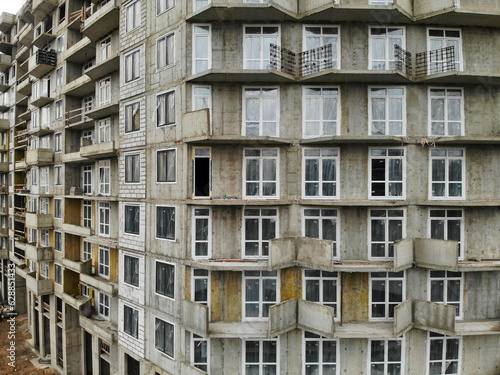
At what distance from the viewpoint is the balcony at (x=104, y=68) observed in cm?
1788

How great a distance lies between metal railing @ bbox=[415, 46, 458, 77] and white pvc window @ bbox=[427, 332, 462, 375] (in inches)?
476

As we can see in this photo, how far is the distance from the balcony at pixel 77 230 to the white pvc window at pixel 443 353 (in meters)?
20.8

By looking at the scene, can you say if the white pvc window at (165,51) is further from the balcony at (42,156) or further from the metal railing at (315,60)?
the balcony at (42,156)

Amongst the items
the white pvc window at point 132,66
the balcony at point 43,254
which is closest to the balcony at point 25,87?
the balcony at point 43,254

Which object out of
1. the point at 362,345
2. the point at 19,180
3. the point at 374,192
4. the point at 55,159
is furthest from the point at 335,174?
the point at 19,180

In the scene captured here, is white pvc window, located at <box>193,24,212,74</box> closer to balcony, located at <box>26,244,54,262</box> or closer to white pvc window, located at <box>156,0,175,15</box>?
white pvc window, located at <box>156,0,175,15</box>

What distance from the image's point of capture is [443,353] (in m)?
13.9

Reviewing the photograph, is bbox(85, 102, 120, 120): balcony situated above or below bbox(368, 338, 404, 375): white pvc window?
above

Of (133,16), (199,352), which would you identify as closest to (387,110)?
(199,352)

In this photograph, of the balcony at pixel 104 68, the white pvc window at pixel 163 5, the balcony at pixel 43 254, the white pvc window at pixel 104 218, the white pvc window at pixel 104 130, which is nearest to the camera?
the white pvc window at pixel 163 5

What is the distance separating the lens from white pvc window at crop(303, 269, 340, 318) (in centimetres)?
1375

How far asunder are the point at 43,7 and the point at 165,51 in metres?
19.5

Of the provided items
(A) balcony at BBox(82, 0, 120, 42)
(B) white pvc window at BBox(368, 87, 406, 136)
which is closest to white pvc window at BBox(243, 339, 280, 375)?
(B) white pvc window at BBox(368, 87, 406, 136)

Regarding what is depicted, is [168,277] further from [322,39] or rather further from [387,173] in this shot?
[322,39]
